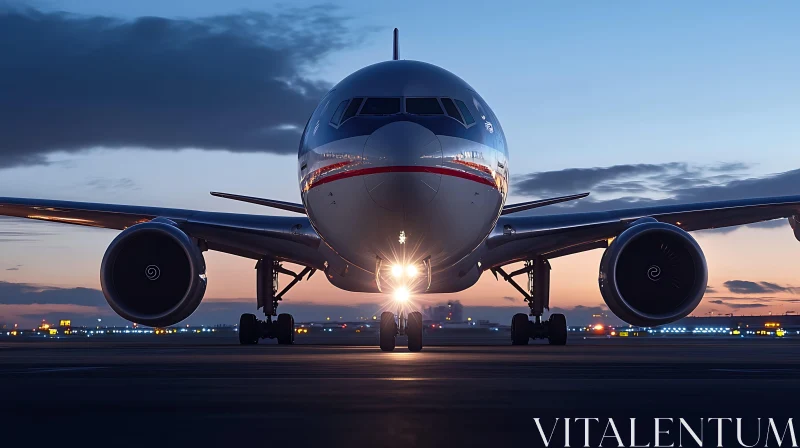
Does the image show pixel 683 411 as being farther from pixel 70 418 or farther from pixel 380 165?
pixel 380 165

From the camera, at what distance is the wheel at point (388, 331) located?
52.6 ft

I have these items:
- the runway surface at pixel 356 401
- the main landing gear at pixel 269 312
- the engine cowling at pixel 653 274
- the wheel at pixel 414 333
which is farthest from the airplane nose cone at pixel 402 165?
the main landing gear at pixel 269 312

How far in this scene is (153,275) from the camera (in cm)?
1803

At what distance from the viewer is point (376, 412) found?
5.58 meters

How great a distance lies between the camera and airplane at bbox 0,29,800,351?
569 inches

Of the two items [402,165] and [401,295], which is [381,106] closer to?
[402,165]

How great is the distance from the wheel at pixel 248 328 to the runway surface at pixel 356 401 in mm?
11682

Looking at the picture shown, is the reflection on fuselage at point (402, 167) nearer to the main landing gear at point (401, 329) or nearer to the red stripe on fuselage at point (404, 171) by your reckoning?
the red stripe on fuselage at point (404, 171)

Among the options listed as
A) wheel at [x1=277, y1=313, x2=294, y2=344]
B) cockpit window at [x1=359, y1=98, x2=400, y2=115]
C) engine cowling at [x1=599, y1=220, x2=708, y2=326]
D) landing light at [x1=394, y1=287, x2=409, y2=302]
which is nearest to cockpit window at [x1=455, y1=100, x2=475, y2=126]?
cockpit window at [x1=359, y1=98, x2=400, y2=115]

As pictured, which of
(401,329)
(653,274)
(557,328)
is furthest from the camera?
(557,328)

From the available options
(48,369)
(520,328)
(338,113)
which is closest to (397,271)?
(338,113)

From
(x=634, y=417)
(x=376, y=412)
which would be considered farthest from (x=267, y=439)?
(x=634, y=417)

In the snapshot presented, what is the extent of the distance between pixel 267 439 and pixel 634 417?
188 cm

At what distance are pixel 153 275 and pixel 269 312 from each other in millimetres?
4288
